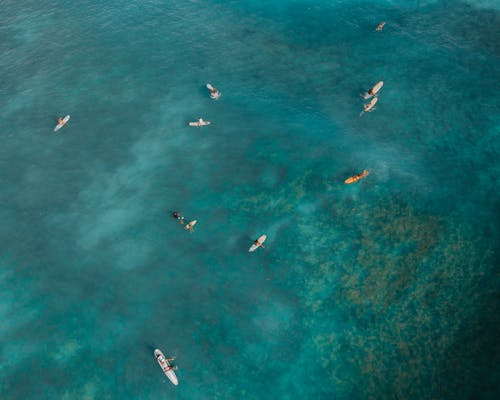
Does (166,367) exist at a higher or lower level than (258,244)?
lower

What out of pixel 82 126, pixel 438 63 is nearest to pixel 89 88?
pixel 82 126

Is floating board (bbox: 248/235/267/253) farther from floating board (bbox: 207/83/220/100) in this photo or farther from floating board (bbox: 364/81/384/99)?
floating board (bbox: 364/81/384/99)

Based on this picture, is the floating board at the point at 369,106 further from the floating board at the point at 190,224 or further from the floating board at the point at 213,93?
the floating board at the point at 190,224

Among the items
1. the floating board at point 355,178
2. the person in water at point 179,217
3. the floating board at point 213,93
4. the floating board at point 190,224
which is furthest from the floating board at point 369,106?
the person in water at point 179,217

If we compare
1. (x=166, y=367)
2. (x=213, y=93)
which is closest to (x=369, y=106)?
(x=213, y=93)

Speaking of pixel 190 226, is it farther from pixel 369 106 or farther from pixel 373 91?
pixel 373 91

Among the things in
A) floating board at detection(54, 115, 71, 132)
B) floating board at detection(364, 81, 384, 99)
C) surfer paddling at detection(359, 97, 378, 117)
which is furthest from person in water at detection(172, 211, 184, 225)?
floating board at detection(364, 81, 384, 99)
